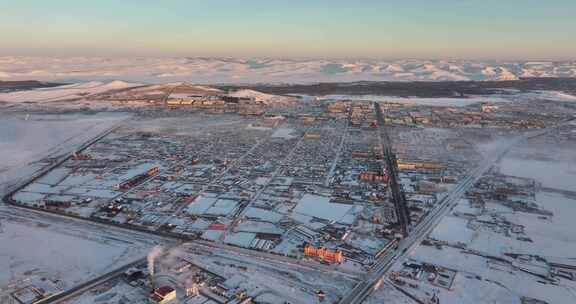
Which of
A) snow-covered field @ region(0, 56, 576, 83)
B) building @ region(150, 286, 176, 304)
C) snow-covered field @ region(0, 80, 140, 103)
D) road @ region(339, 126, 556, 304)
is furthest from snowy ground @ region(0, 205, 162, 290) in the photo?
snow-covered field @ region(0, 56, 576, 83)

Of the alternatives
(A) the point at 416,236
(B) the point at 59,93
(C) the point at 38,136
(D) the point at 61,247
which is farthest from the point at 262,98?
(D) the point at 61,247

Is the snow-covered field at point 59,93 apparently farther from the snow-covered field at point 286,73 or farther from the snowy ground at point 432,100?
the snowy ground at point 432,100

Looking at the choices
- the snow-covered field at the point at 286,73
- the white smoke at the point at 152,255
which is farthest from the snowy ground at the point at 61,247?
the snow-covered field at the point at 286,73

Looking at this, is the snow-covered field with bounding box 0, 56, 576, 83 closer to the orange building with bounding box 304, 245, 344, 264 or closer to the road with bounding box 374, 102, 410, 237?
the road with bounding box 374, 102, 410, 237

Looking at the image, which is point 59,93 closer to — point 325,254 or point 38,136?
point 38,136

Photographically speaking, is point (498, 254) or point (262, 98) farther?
point (262, 98)

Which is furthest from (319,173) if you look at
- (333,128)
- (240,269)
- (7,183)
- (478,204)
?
(7,183)
